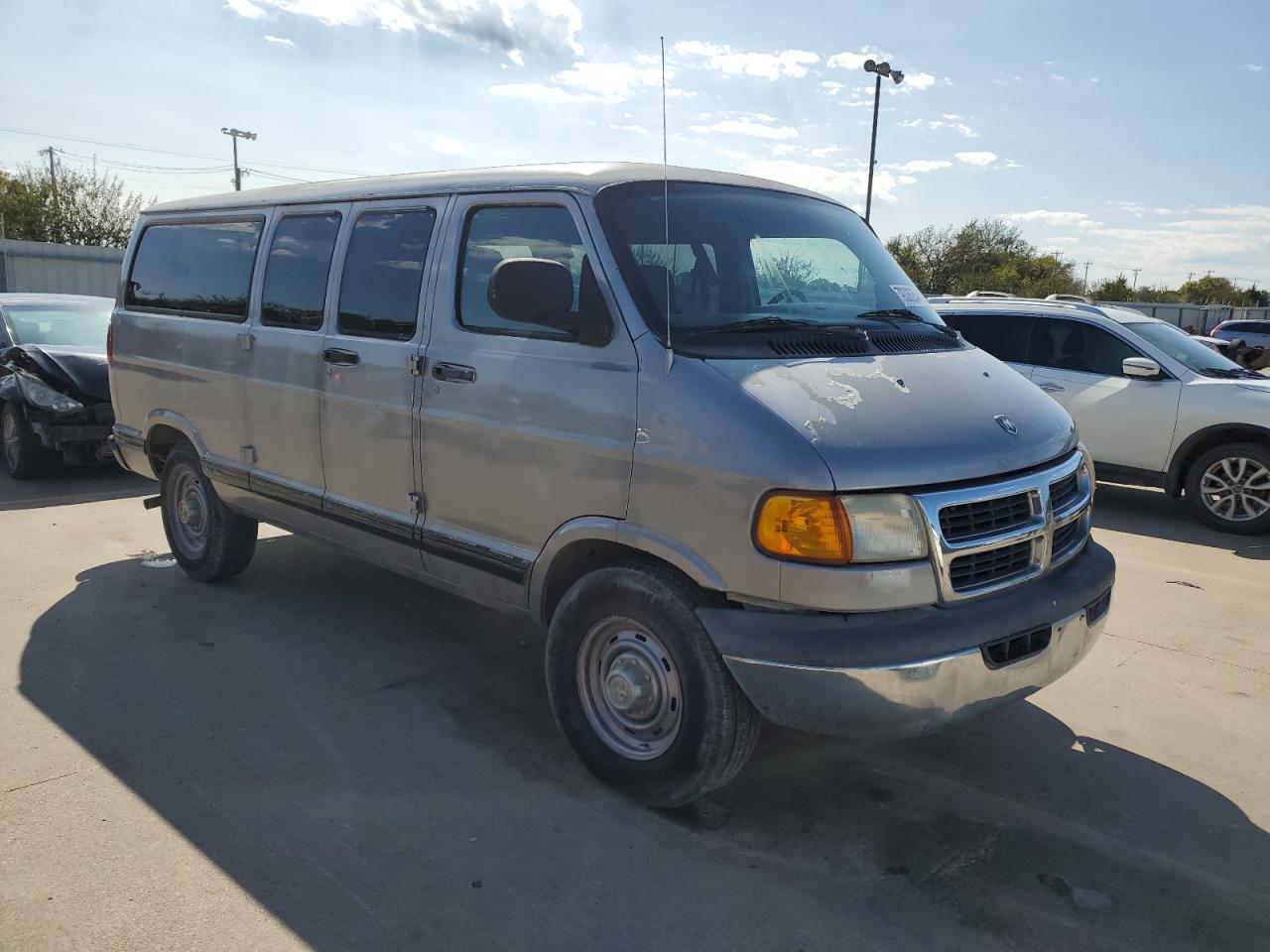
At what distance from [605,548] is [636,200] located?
1.30 m

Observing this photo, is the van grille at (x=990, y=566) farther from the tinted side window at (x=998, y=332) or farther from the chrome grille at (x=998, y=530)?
the tinted side window at (x=998, y=332)

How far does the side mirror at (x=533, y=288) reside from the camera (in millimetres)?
3432

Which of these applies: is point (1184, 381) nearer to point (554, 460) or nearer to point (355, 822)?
point (554, 460)

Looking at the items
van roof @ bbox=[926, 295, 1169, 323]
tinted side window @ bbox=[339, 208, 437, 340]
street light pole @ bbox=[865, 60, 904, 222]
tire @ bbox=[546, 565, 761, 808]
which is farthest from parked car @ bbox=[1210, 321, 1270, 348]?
tire @ bbox=[546, 565, 761, 808]

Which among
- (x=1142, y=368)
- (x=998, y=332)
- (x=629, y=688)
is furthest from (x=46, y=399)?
(x=1142, y=368)

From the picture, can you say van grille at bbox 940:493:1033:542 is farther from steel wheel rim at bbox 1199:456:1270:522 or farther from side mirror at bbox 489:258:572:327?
steel wheel rim at bbox 1199:456:1270:522

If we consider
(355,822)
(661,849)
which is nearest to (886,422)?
(661,849)

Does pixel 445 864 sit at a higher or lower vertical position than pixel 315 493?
lower

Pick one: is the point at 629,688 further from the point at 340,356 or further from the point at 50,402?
the point at 50,402

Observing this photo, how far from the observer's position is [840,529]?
293 cm

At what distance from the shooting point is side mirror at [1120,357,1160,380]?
838cm

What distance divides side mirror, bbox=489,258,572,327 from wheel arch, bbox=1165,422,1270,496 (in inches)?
266

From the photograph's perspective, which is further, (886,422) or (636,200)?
(636,200)

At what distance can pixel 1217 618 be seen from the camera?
18.9 ft
